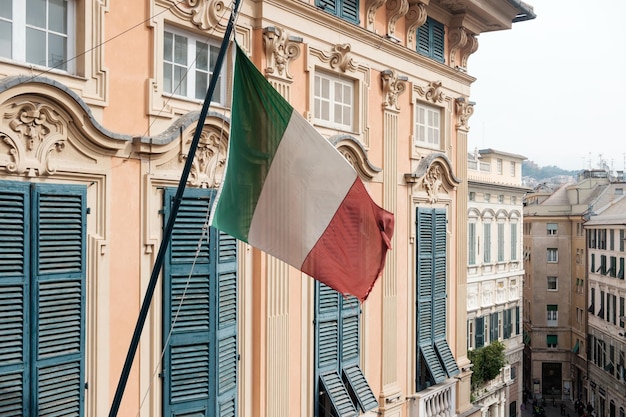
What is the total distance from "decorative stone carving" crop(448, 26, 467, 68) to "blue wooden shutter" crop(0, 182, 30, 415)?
10280mm

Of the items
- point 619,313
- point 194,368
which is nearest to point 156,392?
point 194,368

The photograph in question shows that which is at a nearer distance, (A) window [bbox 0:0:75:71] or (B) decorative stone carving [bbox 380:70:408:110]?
(A) window [bbox 0:0:75:71]

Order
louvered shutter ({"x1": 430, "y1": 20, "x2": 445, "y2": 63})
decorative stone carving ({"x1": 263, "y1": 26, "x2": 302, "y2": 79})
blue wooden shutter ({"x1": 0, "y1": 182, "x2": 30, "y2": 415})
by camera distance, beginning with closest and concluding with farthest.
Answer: blue wooden shutter ({"x1": 0, "y1": 182, "x2": 30, "y2": 415})
decorative stone carving ({"x1": 263, "y1": 26, "x2": 302, "y2": 79})
louvered shutter ({"x1": 430, "y1": 20, "x2": 445, "y2": 63})

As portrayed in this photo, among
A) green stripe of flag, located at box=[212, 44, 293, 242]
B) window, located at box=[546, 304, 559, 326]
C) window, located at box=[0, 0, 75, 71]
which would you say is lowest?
window, located at box=[546, 304, 559, 326]

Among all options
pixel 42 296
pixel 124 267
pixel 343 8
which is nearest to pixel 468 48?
pixel 343 8

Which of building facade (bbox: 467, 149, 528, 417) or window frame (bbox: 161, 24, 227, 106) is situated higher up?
window frame (bbox: 161, 24, 227, 106)

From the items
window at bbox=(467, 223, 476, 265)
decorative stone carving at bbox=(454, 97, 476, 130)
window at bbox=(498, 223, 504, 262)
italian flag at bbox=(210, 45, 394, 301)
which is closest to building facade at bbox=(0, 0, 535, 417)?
italian flag at bbox=(210, 45, 394, 301)

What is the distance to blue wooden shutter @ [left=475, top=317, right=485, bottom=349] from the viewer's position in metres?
31.5

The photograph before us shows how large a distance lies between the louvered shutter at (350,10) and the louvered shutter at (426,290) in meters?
3.91

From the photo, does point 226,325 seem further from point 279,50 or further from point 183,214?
point 279,50

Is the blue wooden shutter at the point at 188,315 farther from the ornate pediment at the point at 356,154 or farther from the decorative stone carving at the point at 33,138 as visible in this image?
the ornate pediment at the point at 356,154

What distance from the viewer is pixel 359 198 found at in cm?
655

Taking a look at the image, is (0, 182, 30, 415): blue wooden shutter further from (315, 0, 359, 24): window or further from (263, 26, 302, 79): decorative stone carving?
(315, 0, 359, 24): window

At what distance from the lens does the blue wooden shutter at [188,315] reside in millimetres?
8539
